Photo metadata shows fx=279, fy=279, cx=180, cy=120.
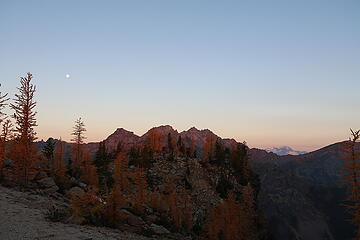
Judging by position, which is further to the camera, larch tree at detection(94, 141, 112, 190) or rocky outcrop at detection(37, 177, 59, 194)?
larch tree at detection(94, 141, 112, 190)

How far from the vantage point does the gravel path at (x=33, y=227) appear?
56.0ft

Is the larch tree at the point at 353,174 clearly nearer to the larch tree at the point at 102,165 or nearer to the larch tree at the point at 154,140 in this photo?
the larch tree at the point at 102,165

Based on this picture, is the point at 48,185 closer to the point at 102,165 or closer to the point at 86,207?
the point at 86,207

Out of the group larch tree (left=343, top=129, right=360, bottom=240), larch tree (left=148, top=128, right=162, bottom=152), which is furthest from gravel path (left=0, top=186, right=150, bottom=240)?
larch tree (left=148, top=128, right=162, bottom=152)

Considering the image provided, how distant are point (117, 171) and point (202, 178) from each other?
41.0 metres

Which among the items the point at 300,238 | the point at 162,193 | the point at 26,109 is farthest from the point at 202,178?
the point at 300,238

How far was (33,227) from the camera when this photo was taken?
18.6 metres

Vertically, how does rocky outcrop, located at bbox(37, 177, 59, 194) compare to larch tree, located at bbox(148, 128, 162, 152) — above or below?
below

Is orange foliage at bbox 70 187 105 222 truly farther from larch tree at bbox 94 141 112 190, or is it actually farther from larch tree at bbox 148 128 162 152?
larch tree at bbox 148 128 162 152

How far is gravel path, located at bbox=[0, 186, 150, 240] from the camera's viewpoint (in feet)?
56.0

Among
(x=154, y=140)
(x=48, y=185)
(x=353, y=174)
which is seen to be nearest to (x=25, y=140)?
(x=48, y=185)

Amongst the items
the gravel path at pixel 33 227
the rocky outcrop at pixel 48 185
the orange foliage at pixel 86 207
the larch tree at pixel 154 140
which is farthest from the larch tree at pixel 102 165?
the gravel path at pixel 33 227

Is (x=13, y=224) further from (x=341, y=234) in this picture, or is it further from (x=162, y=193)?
(x=341, y=234)

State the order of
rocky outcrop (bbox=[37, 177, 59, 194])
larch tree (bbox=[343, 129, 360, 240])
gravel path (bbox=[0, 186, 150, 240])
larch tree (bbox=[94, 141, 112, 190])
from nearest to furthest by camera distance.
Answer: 1. gravel path (bbox=[0, 186, 150, 240])
2. larch tree (bbox=[343, 129, 360, 240])
3. rocky outcrop (bbox=[37, 177, 59, 194])
4. larch tree (bbox=[94, 141, 112, 190])
